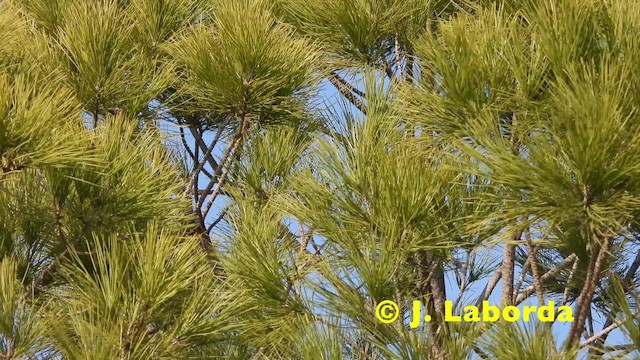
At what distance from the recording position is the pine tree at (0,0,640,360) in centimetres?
77

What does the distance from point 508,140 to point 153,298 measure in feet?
1.07

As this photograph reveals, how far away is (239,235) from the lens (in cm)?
99

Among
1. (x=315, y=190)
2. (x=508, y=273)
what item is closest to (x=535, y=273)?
(x=508, y=273)

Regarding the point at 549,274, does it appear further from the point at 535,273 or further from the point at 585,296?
the point at 585,296

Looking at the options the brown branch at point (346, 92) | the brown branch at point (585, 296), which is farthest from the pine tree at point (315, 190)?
the brown branch at point (346, 92)

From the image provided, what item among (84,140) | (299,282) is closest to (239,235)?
(299,282)

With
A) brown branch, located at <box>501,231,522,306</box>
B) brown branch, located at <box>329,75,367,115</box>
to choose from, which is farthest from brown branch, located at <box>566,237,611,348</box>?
brown branch, located at <box>329,75,367,115</box>

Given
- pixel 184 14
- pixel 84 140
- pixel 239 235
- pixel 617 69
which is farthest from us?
pixel 184 14

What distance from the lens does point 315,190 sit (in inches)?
36.9

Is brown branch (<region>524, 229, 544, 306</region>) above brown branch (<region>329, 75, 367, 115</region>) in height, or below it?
below

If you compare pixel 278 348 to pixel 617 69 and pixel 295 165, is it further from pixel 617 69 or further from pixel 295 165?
pixel 617 69

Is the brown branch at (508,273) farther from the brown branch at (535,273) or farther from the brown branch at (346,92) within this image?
the brown branch at (346,92)

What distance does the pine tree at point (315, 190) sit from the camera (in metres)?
0.77

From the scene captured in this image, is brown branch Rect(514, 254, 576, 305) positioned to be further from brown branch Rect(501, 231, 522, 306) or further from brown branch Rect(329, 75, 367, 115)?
brown branch Rect(329, 75, 367, 115)
